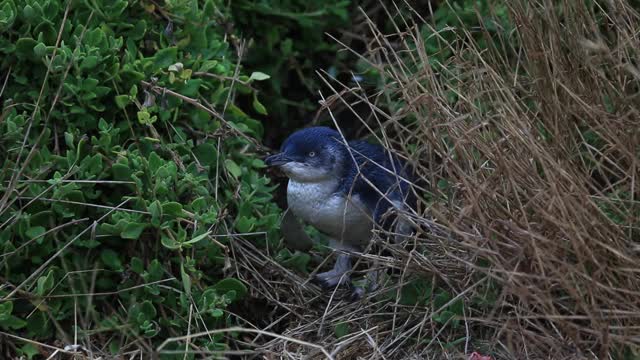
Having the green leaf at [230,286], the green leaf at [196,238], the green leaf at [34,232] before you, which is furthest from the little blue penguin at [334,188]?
the green leaf at [34,232]

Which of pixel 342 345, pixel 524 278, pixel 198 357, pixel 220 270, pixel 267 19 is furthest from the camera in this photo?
pixel 267 19

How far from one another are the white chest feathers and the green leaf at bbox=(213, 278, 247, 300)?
0.51 m

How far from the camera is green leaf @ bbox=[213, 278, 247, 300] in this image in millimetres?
4430

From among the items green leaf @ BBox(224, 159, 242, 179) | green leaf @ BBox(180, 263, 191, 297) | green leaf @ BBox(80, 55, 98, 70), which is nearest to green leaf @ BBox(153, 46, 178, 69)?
green leaf @ BBox(80, 55, 98, 70)

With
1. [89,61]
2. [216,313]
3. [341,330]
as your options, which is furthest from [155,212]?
[341,330]

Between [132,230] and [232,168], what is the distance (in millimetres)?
786

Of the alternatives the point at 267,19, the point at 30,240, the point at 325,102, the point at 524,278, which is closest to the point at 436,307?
the point at 524,278

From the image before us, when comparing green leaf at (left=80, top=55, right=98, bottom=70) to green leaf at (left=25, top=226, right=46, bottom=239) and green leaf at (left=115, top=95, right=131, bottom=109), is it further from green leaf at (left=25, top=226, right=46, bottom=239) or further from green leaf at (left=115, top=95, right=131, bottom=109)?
green leaf at (left=25, top=226, right=46, bottom=239)

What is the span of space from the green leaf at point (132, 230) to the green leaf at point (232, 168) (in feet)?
2.35

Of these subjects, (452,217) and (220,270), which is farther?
(220,270)

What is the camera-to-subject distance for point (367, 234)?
189 inches

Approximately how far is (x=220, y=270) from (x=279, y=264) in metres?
0.32

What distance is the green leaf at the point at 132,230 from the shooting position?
13.8ft

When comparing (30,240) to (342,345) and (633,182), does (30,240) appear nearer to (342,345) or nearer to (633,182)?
(342,345)
